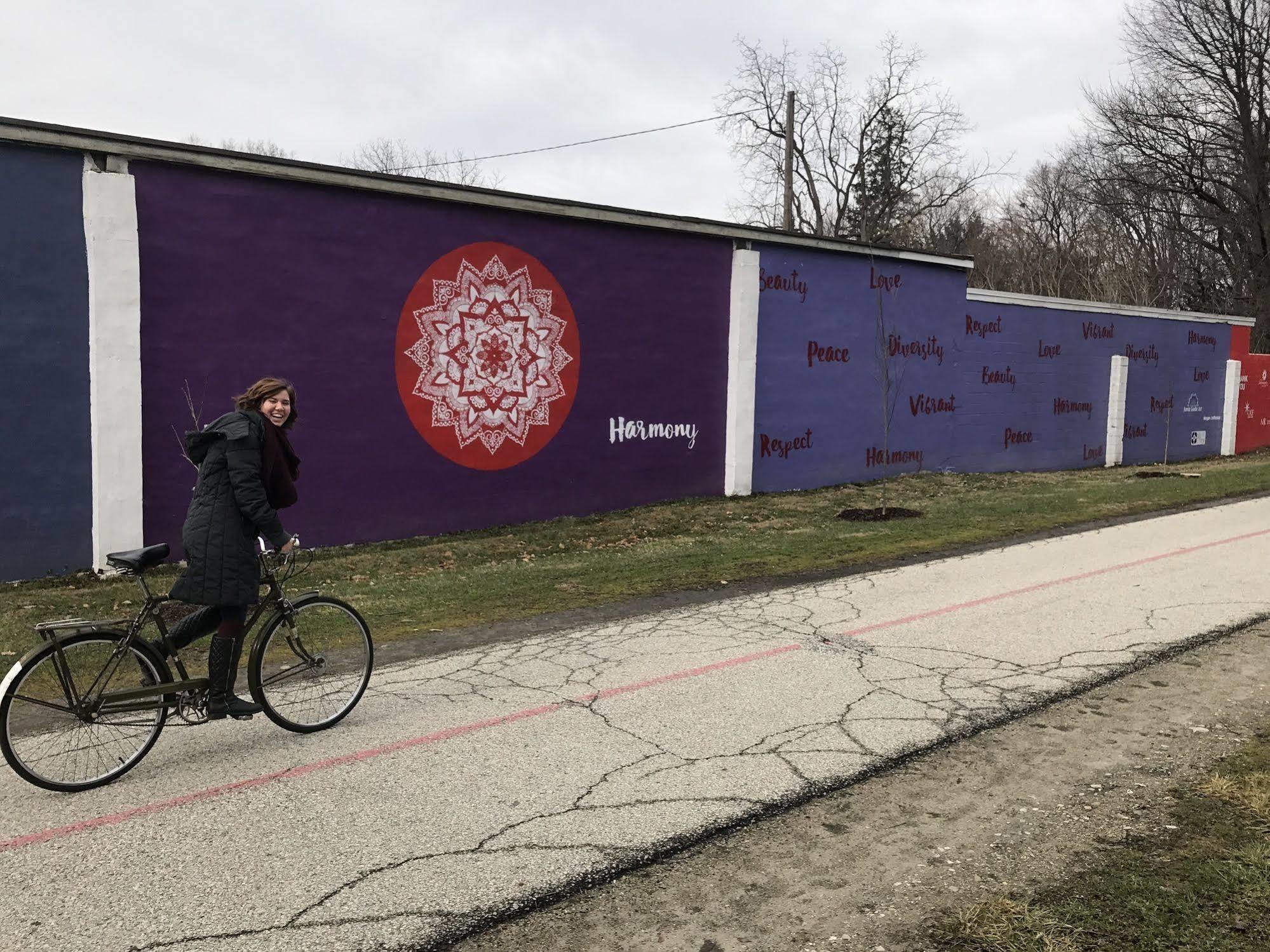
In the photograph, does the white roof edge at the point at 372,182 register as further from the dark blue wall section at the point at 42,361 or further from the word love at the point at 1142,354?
the word love at the point at 1142,354

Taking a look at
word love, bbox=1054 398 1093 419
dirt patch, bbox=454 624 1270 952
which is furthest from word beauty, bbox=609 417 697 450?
word love, bbox=1054 398 1093 419

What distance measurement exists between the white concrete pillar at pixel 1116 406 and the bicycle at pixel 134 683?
2207cm

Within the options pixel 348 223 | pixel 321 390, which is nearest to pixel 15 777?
pixel 321 390

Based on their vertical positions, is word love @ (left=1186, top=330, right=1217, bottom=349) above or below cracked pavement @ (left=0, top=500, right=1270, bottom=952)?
above

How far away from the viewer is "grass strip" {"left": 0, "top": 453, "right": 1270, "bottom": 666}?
8883 mm

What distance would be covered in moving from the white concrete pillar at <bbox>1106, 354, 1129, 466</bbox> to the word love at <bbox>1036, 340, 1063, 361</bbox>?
2.37 meters

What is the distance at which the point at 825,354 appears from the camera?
1716 cm

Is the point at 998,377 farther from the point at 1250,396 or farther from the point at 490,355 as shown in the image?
the point at 1250,396

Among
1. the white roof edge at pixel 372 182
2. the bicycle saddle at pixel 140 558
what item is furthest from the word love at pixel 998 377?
the bicycle saddle at pixel 140 558

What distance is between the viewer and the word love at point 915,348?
59.9 ft

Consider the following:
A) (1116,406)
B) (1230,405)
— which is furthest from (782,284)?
(1230,405)

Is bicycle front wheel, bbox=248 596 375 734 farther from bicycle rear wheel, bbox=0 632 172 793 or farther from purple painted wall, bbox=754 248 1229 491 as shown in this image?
purple painted wall, bbox=754 248 1229 491

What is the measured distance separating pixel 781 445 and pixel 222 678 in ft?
41.0

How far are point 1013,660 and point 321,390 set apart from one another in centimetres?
833
